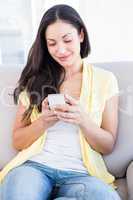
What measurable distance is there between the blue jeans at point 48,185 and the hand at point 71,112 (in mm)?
184

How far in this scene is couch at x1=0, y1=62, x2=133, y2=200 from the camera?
1.32 metres

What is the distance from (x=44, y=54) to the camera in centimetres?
137

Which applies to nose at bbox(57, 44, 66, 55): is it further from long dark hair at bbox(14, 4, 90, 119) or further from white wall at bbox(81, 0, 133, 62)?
white wall at bbox(81, 0, 133, 62)

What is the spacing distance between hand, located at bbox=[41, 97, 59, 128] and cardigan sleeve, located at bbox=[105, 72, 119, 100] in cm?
23

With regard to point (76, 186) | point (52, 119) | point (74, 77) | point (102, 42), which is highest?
point (102, 42)

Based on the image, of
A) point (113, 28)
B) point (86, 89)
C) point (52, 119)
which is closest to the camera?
point (52, 119)

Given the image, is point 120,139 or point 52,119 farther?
point 120,139

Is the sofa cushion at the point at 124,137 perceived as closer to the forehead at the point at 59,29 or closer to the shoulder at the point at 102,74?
the shoulder at the point at 102,74

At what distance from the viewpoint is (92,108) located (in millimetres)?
1253

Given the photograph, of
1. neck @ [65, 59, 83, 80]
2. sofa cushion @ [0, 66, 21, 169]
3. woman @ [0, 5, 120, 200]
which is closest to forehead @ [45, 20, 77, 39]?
woman @ [0, 5, 120, 200]

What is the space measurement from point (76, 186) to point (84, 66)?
50cm

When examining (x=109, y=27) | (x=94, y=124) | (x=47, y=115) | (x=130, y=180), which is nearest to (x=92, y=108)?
(x=94, y=124)

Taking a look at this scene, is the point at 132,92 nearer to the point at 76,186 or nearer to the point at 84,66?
the point at 84,66

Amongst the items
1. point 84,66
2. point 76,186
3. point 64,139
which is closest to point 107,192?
point 76,186
